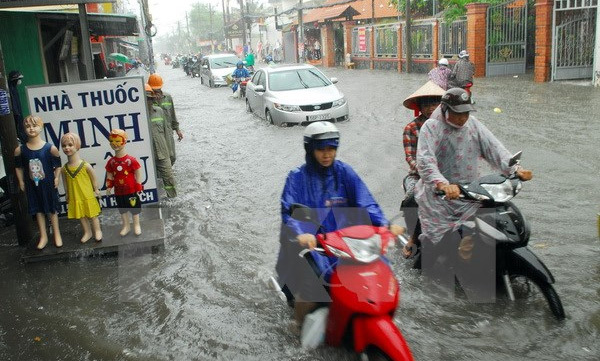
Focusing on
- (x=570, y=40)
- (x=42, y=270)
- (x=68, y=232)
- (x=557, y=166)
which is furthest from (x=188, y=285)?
(x=570, y=40)

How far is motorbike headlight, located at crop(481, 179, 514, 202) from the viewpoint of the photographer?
4.05 m

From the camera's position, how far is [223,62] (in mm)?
30219

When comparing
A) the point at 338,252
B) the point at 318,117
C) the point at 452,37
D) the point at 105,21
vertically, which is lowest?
the point at 318,117

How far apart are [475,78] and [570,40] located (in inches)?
163

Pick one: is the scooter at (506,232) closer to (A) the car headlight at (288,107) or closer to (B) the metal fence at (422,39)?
(A) the car headlight at (288,107)

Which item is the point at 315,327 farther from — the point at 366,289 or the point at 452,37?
the point at 452,37

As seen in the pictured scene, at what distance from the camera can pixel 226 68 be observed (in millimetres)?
29500

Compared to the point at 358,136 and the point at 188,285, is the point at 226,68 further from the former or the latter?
the point at 188,285

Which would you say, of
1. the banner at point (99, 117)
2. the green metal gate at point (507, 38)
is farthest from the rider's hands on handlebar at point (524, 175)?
the green metal gate at point (507, 38)

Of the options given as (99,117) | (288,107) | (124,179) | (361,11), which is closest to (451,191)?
(124,179)

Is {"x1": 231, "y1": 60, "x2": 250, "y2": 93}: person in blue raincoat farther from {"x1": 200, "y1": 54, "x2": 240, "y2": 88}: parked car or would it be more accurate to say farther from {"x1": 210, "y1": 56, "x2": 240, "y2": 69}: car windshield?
{"x1": 210, "y1": 56, "x2": 240, "y2": 69}: car windshield

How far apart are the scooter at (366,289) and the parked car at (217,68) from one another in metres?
26.2

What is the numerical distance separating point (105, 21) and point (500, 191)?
10699 mm

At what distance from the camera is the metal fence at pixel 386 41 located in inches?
1198
